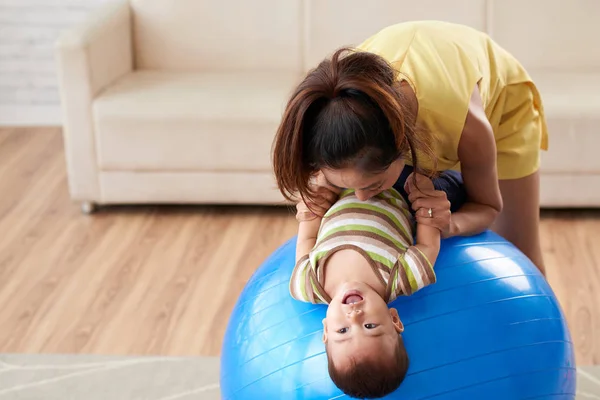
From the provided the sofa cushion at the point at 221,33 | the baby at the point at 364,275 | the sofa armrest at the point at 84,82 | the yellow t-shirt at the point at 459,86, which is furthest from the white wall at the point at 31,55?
the baby at the point at 364,275

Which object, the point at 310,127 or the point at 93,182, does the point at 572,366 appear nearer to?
the point at 310,127

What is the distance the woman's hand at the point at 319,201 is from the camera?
1705mm

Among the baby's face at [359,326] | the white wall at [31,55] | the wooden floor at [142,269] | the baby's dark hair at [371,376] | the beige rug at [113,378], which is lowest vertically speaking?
the wooden floor at [142,269]

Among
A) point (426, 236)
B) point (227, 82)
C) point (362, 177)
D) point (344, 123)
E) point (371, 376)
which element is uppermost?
point (344, 123)

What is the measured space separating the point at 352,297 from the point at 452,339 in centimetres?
19

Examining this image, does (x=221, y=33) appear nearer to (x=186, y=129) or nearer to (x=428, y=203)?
(x=186, y=129)

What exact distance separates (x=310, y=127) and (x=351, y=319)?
0.33 m

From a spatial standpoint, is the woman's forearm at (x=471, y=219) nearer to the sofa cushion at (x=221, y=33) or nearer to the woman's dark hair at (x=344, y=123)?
the woman's dark hair at (x=344, y=123)

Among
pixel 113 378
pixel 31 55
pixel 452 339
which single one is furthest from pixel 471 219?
pixel 31 55

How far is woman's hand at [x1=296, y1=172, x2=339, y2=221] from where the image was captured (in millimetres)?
1705

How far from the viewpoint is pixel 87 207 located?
333 centimetres

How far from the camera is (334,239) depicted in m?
1.63

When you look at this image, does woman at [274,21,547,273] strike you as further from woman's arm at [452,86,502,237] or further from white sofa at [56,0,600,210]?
white sofa at [56,0,600,210]

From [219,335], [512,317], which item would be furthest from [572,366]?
[219,335]
